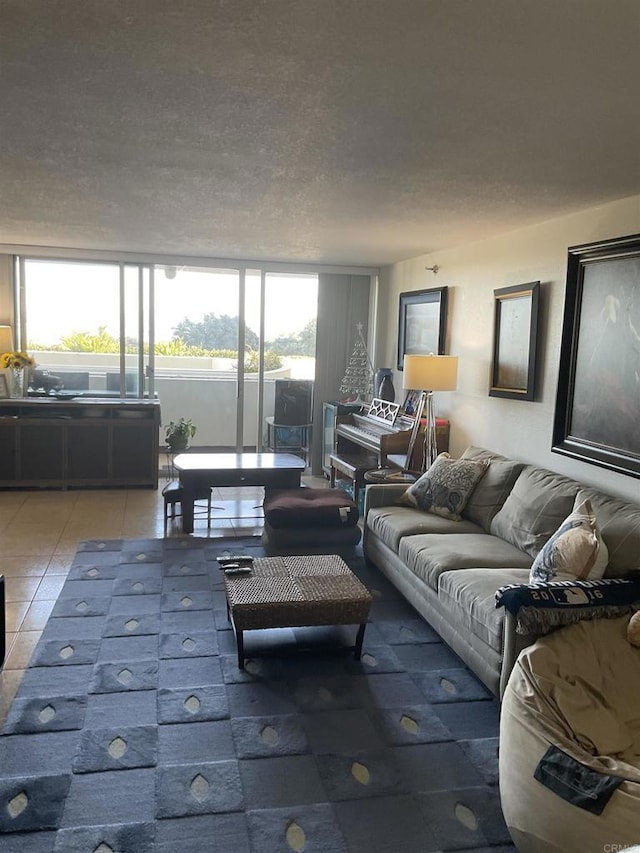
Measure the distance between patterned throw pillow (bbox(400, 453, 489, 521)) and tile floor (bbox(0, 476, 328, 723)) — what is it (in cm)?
151

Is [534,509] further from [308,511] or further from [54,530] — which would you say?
[54,530]

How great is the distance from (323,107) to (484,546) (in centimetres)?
245

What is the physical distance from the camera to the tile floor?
11.4ft

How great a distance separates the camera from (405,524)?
418 cm

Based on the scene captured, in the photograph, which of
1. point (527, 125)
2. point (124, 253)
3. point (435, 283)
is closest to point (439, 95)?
point (527, 125)

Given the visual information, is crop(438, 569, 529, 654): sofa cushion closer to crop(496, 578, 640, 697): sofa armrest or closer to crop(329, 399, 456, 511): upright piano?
crop(496, 578, 640, 697): sofa armrest

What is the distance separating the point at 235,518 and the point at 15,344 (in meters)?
3.20

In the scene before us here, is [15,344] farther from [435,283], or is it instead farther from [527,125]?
[527,125]

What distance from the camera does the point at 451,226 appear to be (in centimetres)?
462

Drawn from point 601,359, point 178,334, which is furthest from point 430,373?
point 178,334

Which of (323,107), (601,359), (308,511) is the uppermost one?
(323,107)

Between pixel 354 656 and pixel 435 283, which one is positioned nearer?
pixel 354 656

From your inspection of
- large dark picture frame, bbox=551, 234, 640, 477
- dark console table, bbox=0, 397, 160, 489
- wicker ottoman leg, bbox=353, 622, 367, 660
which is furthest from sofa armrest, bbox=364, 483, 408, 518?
dark console table, bbox=0, 397, 160, 489

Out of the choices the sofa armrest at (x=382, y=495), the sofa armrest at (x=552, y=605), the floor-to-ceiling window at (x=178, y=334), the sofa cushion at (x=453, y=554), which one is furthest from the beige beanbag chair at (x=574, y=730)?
the floor-to-ceiling window at (x=178, y=334)
